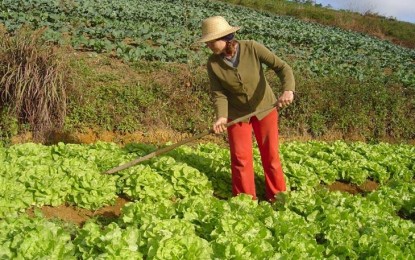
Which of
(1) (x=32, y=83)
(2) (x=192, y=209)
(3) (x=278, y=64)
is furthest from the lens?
(1) (x=32, y=83)

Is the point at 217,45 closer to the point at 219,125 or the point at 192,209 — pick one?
the point at 219,125

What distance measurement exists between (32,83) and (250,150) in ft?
16.5

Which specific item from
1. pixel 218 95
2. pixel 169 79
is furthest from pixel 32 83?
pixel 218 95

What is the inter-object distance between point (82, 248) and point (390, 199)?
453cm

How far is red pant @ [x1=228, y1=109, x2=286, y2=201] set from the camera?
637cm

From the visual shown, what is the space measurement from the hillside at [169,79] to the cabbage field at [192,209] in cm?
264

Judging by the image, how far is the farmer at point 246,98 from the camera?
6.09 m

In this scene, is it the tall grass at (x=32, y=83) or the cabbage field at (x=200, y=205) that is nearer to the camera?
the cabbage field at (x=200, y=205)

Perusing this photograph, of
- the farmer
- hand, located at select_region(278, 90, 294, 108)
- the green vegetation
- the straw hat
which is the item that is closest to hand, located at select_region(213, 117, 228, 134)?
the farmer

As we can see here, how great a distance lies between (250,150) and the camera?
6.46m

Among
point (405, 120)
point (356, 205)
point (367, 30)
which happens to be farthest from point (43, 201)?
point (367, 30)

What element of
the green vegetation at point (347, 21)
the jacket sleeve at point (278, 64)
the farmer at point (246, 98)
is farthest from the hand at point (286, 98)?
the green vegetation at point (347, 21)

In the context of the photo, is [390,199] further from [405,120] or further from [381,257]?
[405,120]

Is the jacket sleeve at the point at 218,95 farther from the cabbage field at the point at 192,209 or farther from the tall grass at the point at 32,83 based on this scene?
the tall grass at the point at 32,83
